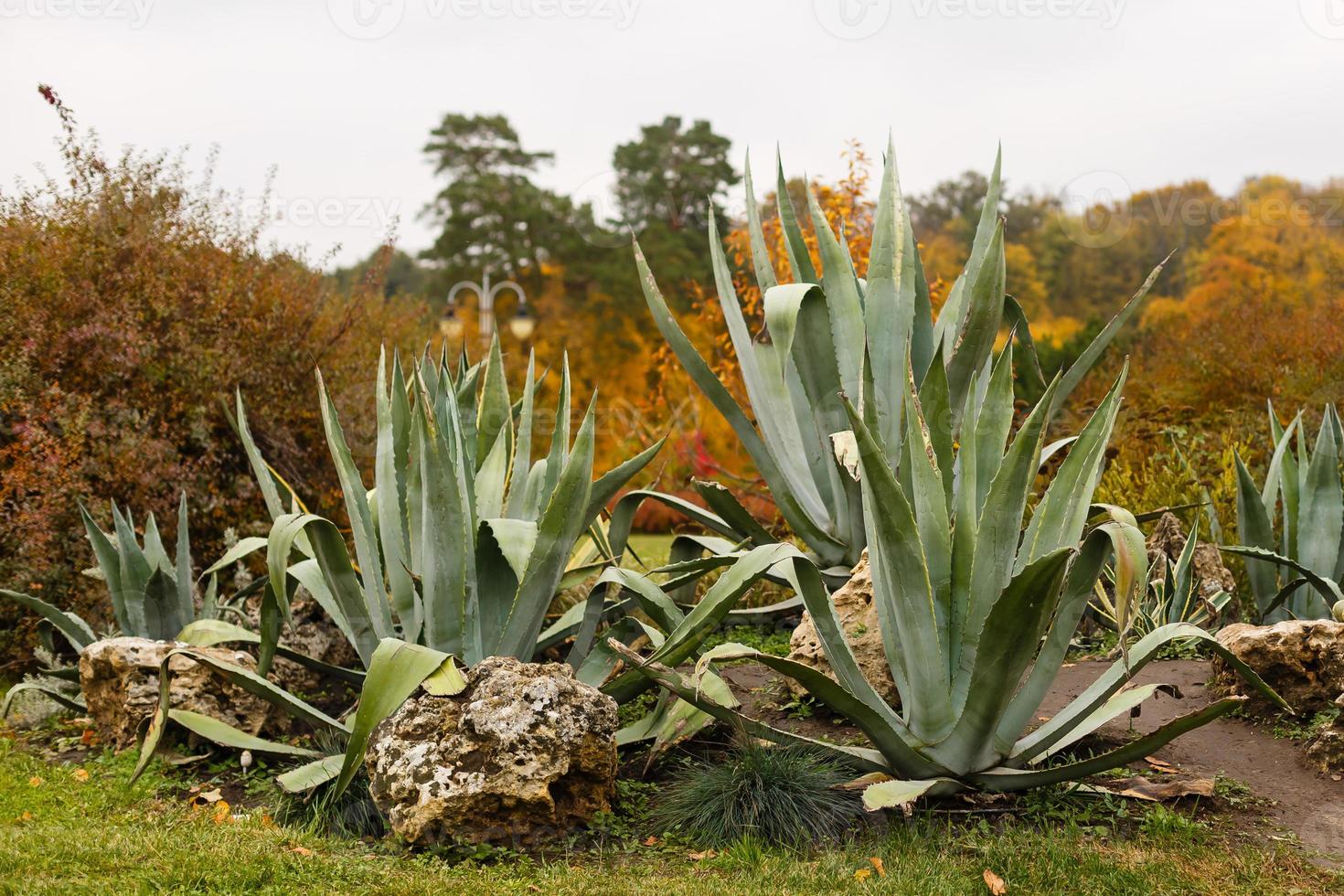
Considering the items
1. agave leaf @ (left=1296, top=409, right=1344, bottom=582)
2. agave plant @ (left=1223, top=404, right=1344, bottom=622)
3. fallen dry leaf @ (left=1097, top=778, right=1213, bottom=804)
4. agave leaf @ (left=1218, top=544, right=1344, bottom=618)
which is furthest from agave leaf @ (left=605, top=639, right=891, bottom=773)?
agave leaf @ (left=1296, top=409, right=1344, bottom=582)

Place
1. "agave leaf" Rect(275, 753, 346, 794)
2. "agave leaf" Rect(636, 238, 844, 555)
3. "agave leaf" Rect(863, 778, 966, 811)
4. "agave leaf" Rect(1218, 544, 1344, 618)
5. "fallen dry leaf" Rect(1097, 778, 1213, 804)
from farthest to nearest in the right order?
"agave leaf" Rect(636, 238, 844, 555) → "agave leaf" Rect(1218, 544, 1344, 618) → "agave leaf" Rect(275, 753, 346, 794) → "fallen dry leaf" Rect(1097, 778, 1213, 804) → "agave leaf" Rect(863, 778, 966, 811)

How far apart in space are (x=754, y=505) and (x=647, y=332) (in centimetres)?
2185

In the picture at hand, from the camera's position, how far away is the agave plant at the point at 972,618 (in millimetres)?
3479

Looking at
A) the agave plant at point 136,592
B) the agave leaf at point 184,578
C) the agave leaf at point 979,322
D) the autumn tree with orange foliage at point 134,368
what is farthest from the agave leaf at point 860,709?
the autumn tree with orange foliage at point 134,368

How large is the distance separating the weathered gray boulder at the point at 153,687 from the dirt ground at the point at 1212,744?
2210 mm

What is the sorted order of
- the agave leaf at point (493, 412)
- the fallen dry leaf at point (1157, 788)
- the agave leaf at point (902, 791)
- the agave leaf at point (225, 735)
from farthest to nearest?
1. the agave leaf at point (493, 412)
2. the agave leaf at point (225, 735)
3. the fallen dry leaf at point (1157, 788)
4. the agave leaf at point (902, 791)

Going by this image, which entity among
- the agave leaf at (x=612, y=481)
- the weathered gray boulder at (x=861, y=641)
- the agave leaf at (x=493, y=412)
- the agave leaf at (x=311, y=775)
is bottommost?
the agave leaf at (x=311, y=775)

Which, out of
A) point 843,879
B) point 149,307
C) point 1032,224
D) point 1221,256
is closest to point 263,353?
point 149,307

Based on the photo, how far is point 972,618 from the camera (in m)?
3.65

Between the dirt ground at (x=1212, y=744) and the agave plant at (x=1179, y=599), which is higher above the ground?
the agave plant at (x=1179, y=599)

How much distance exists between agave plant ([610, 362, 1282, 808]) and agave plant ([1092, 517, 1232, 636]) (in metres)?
1.45

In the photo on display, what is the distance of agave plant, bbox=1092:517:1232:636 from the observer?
17.6ft

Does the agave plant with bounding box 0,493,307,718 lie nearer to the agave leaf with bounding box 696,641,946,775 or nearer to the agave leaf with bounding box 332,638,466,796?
the agave leaf with bounding box 332,638,466,796

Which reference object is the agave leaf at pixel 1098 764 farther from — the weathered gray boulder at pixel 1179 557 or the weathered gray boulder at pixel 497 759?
the weathered gray boulder at pixel 1179 557
